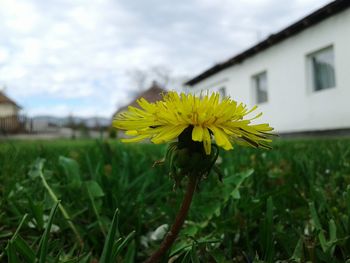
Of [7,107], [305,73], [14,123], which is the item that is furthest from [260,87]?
[7,107]

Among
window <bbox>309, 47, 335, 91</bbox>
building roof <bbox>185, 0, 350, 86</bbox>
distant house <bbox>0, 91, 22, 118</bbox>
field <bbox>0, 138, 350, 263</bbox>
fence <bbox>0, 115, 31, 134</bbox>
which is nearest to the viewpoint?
field <bbox>0, 138, 350, 263</bbox>

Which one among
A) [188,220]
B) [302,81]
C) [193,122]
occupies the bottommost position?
[188,220]

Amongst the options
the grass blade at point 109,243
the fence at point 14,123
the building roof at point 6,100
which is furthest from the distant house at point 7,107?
the grass blade at point 109,243

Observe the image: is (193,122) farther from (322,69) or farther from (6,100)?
(6,100)

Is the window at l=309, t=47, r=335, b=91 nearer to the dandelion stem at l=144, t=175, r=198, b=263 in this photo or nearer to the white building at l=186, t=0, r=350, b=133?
the white building at l=186, t=0, r=350, b=133

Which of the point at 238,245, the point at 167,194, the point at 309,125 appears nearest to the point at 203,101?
the point at 238,245

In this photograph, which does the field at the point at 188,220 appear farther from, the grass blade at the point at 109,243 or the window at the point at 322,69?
the window at the point at 322,69

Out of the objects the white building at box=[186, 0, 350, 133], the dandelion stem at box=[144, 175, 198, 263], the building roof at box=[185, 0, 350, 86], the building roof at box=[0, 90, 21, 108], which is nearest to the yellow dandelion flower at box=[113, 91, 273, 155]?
the dandelion stem at box=[144, 175, 198, 263]
